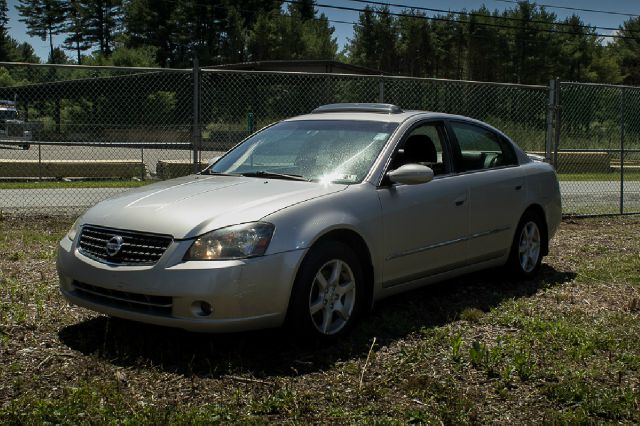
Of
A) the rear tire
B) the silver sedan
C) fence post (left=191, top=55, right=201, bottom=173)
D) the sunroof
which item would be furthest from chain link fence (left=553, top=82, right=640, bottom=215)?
the sunroof

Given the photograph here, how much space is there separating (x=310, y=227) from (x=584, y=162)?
2110 centimetres

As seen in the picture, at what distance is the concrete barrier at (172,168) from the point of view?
14031mm

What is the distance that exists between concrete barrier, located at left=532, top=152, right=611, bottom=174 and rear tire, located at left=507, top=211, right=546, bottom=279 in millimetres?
17009

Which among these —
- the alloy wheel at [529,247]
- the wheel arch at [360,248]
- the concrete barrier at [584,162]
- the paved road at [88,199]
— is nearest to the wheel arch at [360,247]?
the wheel arch at [360,248]

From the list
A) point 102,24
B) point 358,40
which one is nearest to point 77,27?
point 102,24

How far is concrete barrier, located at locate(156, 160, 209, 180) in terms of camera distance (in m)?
14.0

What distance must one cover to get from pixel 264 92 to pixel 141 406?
11.8m

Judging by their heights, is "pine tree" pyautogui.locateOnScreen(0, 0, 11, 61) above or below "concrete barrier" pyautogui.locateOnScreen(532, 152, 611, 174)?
above

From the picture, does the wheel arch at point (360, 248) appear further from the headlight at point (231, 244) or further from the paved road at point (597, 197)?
the paved road at point (597, 197)

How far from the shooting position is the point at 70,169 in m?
16.3

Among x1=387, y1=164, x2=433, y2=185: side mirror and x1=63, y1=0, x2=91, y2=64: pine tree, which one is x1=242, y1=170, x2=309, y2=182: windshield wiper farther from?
x1=63, y1=0, x2=91, y2=64: pine tree

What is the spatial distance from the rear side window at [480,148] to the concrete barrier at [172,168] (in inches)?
299

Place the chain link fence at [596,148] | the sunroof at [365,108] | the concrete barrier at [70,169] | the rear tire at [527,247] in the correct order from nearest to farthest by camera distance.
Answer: the sunroof at [365,108]
the rear tire at [527,247]
the chain link fence at [596,148]
the concrete barrier at [70,169]

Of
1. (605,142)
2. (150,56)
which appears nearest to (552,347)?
(605,142)
